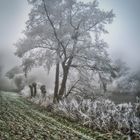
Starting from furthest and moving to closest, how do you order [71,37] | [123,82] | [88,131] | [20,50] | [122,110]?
[123,82] < [20,50] < [71,37] < [122,110] < [88,131]

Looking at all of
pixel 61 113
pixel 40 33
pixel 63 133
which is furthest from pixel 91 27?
pixel 63 133

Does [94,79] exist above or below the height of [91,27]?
below

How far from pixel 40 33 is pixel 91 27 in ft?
10.3

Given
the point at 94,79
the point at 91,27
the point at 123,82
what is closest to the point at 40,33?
the point at 91,27

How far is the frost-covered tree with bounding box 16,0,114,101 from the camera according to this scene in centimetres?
1641

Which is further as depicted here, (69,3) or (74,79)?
(74,79)

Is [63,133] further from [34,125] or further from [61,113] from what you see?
[61,113]

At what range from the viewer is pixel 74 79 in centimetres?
1839

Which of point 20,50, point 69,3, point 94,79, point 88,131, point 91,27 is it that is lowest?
point 88,131

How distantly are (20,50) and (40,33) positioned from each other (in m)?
1.88

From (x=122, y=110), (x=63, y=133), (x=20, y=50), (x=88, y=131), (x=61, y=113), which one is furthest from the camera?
(x=20, y=50)

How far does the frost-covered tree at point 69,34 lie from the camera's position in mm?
16406

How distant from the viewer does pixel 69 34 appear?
16.7 m

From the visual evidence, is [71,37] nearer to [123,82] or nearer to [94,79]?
[94,79]
